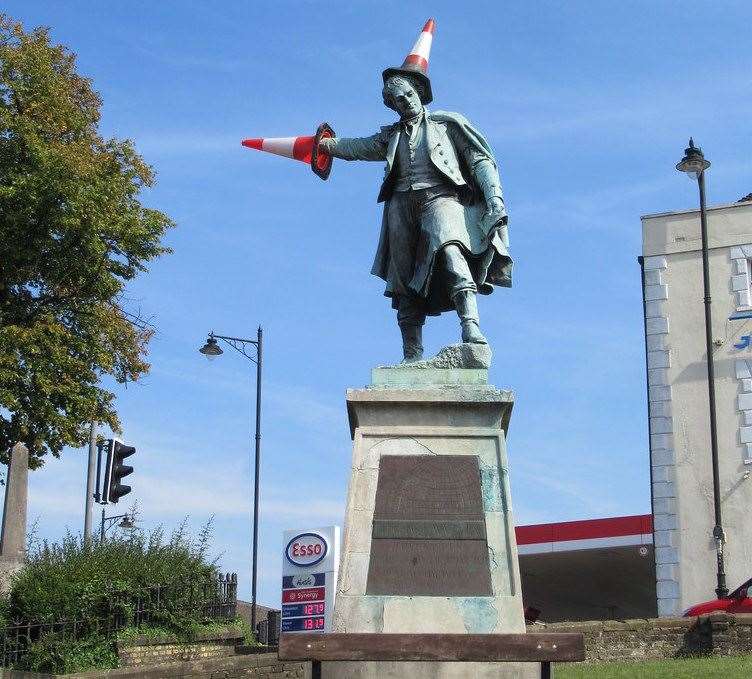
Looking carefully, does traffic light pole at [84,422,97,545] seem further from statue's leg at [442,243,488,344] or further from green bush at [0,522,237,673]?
statue's leg at [442,243,488,344]

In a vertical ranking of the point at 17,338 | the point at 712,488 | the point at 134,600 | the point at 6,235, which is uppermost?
the point at 6,235

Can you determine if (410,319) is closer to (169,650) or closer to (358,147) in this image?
(358,147)

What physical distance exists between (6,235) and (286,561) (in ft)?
26.6

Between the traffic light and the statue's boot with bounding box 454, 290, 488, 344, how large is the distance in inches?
403

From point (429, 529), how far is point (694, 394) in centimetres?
1875

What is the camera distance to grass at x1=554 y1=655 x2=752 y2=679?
37.7ft

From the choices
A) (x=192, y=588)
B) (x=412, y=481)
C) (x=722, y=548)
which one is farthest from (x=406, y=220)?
(x=722, y=548)

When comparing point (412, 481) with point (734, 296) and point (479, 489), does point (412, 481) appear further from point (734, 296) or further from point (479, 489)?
point (734, 296)

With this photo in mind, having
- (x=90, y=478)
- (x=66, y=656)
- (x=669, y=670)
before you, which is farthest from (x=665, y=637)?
(x=90, y=478)

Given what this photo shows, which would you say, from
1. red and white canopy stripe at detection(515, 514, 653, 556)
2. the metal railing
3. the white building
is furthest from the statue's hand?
red and white canopy stripe at detection(515, 514, 653, 556)

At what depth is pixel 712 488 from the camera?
87.0ft

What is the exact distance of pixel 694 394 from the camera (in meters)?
27.3

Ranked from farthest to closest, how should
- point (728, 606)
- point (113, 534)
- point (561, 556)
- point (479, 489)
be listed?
point (561, 556) → point (113, 534) → point (728, 606) → point (479, 489)

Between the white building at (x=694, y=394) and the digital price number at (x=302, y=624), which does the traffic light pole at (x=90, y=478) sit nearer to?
the digital price number at (x=302, y=624)
